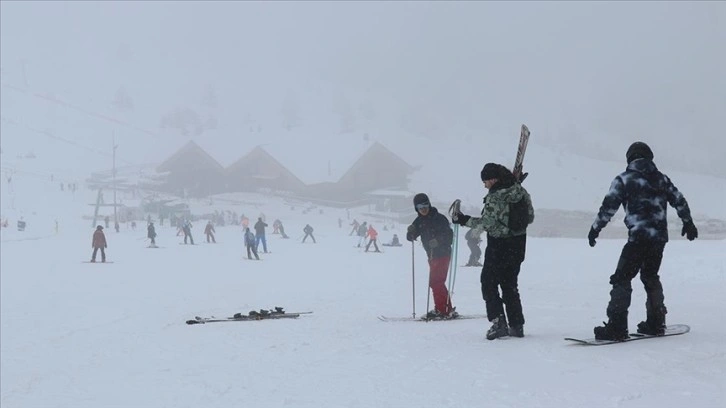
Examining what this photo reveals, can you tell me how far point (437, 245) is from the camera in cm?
773

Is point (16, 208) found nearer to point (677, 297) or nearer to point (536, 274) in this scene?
point (536, 274)

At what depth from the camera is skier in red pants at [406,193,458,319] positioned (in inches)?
304

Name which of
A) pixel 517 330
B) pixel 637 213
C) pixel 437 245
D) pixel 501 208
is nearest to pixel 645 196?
pixel 637 213

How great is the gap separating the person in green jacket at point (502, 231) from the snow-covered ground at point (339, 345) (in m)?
0.36

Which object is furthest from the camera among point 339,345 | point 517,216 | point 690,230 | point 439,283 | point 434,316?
point 439,283

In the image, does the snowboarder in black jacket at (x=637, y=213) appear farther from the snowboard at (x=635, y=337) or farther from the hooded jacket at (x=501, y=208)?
the hooded jacket at (x=501, y=208)

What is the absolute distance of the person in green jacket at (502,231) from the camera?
5.32 m

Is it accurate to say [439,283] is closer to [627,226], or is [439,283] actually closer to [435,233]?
[435,233]

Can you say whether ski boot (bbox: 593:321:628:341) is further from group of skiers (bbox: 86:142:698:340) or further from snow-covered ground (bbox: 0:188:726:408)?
snow-covered ground (bbox: 0:188:726:408)

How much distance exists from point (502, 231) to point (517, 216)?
6.8 inches

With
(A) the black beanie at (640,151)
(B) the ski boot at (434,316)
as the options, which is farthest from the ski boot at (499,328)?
(B) the ski boot at (434,316)

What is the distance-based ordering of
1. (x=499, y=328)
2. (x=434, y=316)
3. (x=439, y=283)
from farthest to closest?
(x=439, y=283), (x=434, y=316), (x=499, y=328)

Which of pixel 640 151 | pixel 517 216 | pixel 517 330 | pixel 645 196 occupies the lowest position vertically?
pixel 517 330

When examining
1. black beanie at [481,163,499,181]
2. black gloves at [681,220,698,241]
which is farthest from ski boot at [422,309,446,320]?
black gloves at [681,220,698,241]
